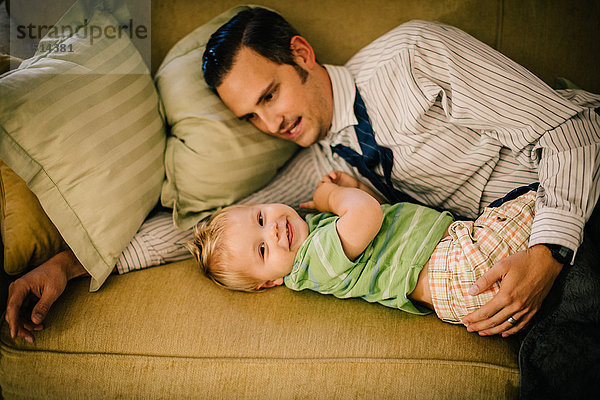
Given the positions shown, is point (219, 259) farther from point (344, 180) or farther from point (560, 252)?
point (560, 252)

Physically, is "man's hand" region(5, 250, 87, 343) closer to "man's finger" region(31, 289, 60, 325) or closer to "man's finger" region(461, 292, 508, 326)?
"man's finger" region(31, 289, 60, 325)

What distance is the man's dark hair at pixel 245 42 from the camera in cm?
142

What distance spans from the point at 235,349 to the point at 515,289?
69 cm

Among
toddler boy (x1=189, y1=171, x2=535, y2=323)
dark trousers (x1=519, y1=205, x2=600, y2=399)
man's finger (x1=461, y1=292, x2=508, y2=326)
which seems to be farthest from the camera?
toddler boy (x1=189, y1=171, x2=535, y2=323)

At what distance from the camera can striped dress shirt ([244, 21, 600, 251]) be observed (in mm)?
1123

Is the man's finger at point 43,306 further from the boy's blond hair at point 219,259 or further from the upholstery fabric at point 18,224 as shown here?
the boy's blond hair at point 219,259

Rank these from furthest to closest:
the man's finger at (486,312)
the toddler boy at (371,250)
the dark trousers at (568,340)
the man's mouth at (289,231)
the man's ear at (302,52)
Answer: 1. the man's ear at (302,52)
2. the man's mouth at (289,231)
3. the toddler boy at (371,250)
4. the man's finger at (486,312)
5. the dark trousers at (568,340)

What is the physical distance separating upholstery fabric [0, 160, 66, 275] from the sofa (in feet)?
0.20

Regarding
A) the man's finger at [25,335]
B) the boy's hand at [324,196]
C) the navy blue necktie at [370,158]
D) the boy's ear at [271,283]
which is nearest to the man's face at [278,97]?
the navy blue necktie at [370,158]

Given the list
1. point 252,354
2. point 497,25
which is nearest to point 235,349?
point 252,354

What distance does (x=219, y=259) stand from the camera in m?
1.22

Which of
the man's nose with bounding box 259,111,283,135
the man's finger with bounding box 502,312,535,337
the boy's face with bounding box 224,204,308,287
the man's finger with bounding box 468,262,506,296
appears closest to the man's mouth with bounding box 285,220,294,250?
the boy's face with bounding box 224,204,308,287

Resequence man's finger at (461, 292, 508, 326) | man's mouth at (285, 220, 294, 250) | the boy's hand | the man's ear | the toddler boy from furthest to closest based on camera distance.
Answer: the man's ear < the boy's hand < man's mouth at (285, 220, 294, 250) < the toddler boy < man's finger at (461, 292, 508, 326)

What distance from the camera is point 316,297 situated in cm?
122
